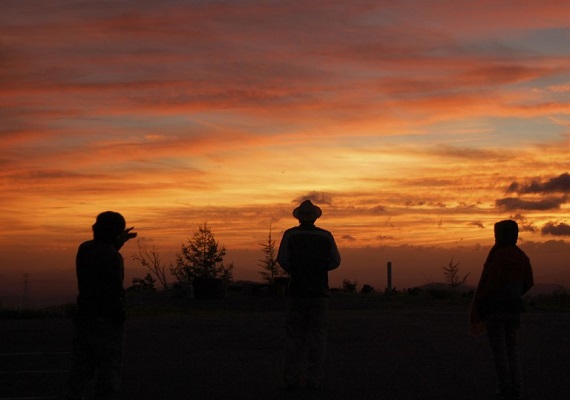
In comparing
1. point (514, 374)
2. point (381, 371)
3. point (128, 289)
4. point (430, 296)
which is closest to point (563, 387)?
point (514, 374)

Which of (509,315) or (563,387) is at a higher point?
(509,315)

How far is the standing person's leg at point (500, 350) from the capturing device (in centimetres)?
1177

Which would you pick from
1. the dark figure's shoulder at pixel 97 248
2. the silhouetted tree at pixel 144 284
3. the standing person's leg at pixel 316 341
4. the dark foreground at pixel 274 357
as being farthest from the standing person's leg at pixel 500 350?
the silhouetted tree at pixel 144 284

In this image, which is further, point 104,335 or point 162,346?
point 162,346

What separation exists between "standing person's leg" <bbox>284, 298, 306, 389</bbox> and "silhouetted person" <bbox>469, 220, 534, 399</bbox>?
6.89 ft

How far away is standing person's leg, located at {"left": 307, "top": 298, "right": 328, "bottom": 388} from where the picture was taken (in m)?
12.6

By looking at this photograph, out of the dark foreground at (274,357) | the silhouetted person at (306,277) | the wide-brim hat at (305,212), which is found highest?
the wide-brim hat at (305,212)

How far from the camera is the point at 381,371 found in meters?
14.2

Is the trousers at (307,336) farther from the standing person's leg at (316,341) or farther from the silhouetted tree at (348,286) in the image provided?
the silhouetted tree at (348,286)

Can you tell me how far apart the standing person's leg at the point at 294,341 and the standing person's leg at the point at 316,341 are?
12 cm

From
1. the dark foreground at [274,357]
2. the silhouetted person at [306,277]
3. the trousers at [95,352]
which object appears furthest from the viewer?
the silhouetted person at [306,277]

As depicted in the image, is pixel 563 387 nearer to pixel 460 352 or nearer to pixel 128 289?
pixel 460 352

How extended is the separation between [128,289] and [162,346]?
21738 millimetres

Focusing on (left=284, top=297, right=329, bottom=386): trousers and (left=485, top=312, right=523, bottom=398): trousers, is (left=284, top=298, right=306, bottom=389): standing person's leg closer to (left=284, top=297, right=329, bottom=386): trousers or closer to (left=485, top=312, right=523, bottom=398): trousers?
(left=284, top=297, right=329, bottom=386): trousers
